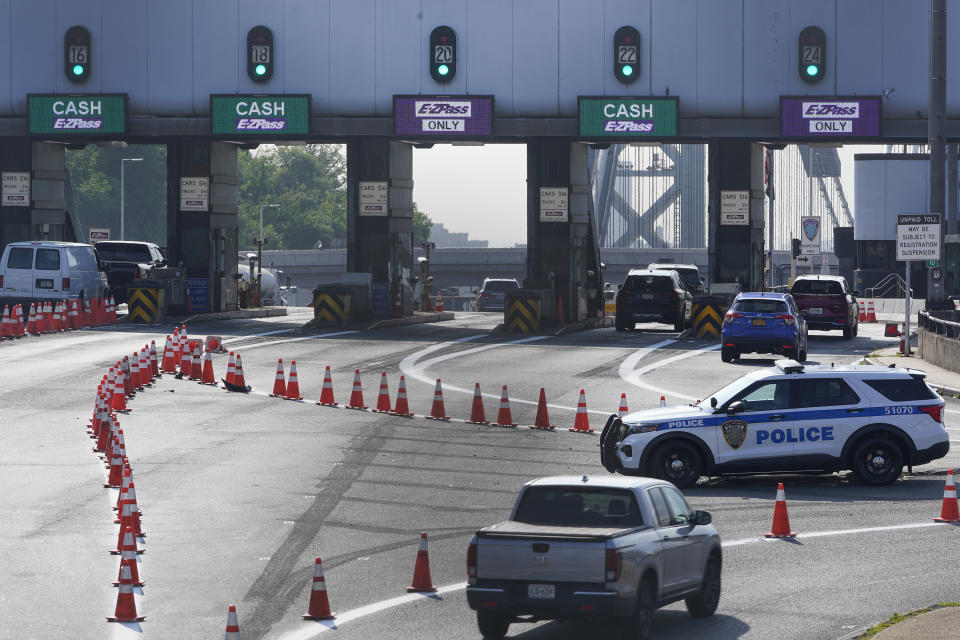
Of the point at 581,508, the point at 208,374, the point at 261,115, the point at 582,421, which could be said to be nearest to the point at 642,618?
the point at 581,508

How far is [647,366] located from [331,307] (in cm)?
1423

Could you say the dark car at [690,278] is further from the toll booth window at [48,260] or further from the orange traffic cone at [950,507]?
the orange traffic cone at [950,507]

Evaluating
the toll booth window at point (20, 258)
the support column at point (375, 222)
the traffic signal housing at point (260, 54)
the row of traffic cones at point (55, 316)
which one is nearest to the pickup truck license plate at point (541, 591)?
the row of traffic cones at point (55, 316)

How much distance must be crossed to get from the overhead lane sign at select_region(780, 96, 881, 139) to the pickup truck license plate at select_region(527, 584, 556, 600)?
123ft

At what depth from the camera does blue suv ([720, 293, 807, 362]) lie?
35.8 metres

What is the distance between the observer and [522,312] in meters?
46.3

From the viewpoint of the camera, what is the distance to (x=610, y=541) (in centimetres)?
1116

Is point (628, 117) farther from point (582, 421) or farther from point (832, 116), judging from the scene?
point (582, 421)

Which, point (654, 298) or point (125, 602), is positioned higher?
point (654, 298)

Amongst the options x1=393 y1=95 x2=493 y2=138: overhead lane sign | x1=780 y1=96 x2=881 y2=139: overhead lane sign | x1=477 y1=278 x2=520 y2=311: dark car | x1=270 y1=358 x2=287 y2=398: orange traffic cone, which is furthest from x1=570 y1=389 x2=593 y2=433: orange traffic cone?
x1=477 y1=278 x2=520 y2=311: dark car

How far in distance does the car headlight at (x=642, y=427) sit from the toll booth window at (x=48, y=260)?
2776 centimetres

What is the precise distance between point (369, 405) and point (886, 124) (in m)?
24.4

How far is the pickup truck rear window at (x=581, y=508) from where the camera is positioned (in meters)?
11.8

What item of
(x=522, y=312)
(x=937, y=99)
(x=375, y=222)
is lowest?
(x=522, y=312)
